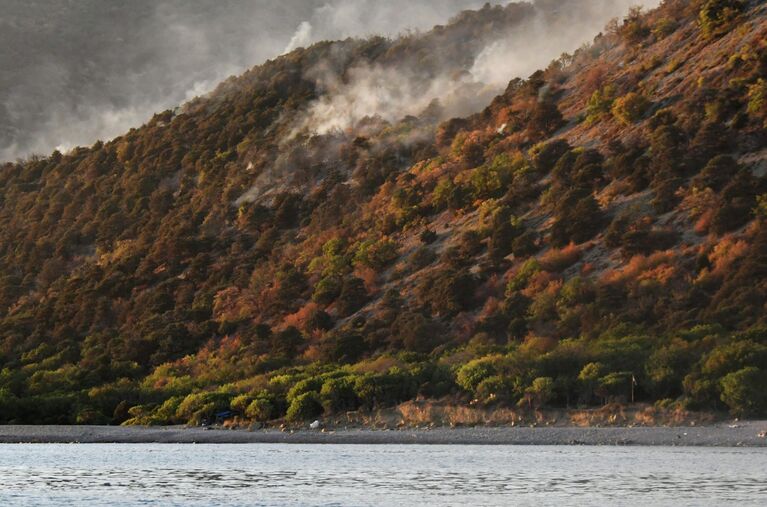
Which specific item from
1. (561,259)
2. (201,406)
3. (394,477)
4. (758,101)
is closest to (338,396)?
(201,406)

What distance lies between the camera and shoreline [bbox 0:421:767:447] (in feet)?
142

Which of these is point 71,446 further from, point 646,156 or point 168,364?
point 646,156

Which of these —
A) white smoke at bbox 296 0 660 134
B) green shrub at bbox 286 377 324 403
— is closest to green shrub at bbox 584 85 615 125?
white smoke at bbox 296 0 660 134

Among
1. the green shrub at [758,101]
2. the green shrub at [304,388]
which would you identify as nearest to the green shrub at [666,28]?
the green shrub at [758,101]

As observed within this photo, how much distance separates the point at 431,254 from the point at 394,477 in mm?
49120

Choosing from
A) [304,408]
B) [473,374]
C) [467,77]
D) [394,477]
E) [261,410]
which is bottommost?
[394,477]

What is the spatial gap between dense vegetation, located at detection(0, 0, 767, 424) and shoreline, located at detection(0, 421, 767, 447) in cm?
320

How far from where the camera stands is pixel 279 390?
206ft

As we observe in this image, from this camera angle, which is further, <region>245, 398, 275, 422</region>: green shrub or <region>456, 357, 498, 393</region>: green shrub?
<region>245, 398, 275, 422</region>: green shrub

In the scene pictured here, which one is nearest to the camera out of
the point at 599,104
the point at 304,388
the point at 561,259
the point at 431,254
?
the point at 304,388

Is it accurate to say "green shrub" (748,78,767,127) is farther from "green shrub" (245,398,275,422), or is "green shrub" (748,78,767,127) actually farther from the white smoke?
"green shrub" (245,398,275,422)

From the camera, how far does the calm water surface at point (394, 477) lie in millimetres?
28484

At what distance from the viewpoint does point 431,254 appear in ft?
271

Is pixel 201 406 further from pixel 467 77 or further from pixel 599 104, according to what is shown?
pixel 467 77
